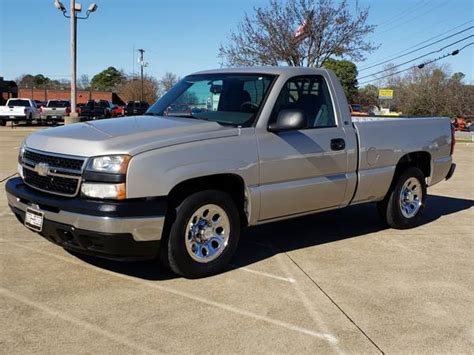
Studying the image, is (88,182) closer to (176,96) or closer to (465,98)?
(176,96)

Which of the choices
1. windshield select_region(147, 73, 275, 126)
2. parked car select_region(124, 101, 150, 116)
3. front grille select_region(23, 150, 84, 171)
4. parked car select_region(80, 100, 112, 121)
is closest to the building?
parked car select_region(124, 101, 150, 116)

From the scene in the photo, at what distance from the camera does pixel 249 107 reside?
551cm

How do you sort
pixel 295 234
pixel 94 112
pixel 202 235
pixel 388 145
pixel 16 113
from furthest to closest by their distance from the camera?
pixel 94 112 → pixel 16 113 → pixel 295 234 → pixel 388 145 → pixel 202 235

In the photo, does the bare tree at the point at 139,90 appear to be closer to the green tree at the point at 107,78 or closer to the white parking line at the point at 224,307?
the green tree at the point at 107,78

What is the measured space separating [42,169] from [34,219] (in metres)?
0.44

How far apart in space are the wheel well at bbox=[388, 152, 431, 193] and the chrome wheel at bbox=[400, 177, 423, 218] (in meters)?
0.17

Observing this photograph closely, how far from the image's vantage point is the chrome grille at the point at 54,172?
15.0 feet

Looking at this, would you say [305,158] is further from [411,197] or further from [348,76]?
[348,76]

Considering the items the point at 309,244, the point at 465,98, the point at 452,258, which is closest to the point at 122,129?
the point at 309,244

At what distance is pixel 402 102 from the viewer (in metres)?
61.6

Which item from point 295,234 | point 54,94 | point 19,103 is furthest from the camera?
point 54,94

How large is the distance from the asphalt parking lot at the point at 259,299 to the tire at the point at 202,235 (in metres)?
0.15

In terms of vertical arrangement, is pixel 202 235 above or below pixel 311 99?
below

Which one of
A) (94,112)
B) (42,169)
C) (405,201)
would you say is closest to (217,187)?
(42,169)
